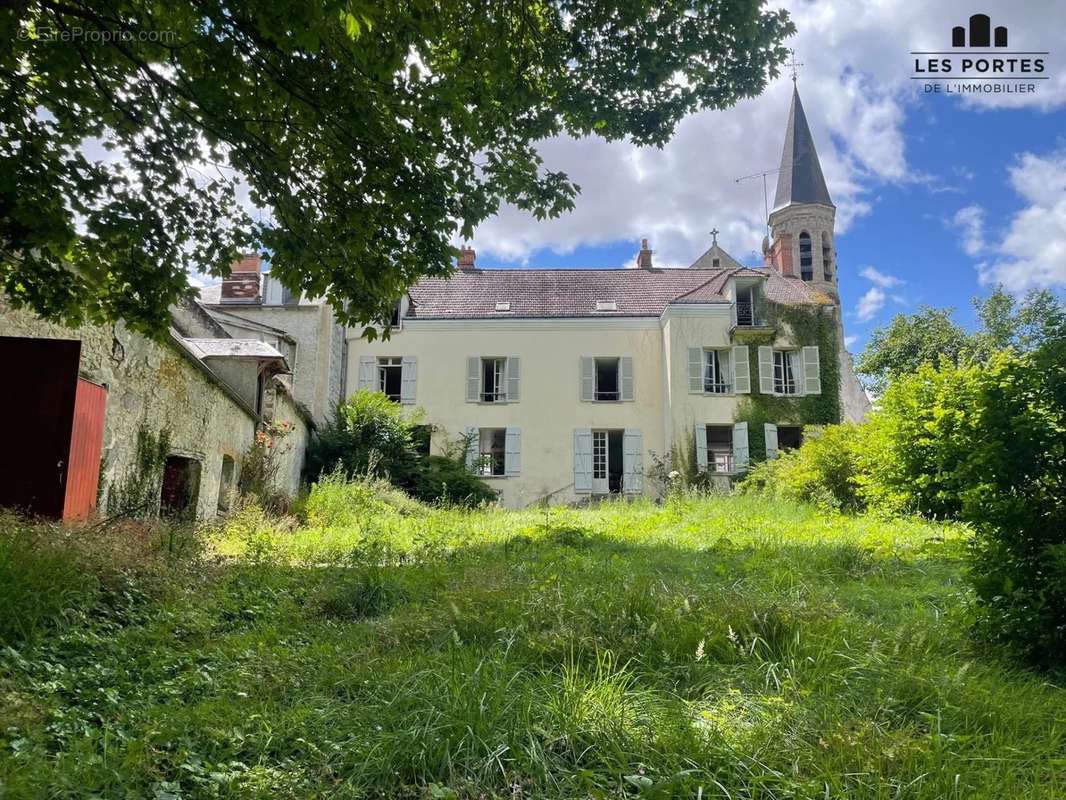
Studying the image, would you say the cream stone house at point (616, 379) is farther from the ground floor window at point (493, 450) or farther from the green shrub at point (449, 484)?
the green shrub at point (449, 484)

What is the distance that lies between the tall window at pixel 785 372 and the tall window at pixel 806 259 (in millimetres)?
7384

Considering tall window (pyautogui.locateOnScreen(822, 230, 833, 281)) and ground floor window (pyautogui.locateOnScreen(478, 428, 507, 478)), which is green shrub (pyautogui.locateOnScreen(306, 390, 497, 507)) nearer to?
ground floor window (pyautogui.locateOnScreen(478, 428, 507, 478))

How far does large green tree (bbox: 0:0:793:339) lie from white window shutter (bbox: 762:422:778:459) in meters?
14.6

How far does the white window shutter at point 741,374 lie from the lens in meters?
18.9

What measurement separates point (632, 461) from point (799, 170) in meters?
15.9

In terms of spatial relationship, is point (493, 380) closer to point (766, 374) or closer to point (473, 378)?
point (473, 378)

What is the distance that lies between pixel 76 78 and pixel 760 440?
57.4 ft

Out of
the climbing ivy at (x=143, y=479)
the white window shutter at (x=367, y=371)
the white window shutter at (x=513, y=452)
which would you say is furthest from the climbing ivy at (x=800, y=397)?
the climbing ivy at (x=143, y=479)

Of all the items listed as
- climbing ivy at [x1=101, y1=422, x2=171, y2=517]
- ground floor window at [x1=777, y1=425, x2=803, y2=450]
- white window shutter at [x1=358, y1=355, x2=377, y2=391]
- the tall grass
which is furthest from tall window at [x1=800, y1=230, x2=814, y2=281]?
climbing ivy at [x1=101, y1=422, x2=171, y2=517]

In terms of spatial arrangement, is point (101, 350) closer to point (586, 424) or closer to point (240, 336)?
point (240, 336)

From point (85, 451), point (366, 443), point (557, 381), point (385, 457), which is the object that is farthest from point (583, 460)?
point (85, 451)

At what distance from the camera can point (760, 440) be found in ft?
60.6

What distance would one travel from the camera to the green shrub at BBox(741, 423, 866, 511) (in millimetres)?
10883

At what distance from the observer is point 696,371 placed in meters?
18.9
